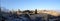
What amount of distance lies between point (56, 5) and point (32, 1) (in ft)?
1.07

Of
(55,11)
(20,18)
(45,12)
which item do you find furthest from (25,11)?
(55,11)

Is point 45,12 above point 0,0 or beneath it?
beneath

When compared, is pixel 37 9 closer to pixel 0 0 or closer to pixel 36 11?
pixel 36 11

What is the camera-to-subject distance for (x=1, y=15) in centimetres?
128

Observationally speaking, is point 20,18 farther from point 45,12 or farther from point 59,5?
point 59,5

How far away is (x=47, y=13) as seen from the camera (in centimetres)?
130

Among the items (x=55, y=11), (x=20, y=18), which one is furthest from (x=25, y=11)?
(x=55, y=11)

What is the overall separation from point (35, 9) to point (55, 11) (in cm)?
27

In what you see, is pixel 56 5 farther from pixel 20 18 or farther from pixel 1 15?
pixel 1 15

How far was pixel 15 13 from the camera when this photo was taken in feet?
4.25

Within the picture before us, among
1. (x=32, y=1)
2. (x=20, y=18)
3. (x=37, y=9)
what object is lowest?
(x=20, y=18)

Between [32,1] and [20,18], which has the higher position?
[32,1]

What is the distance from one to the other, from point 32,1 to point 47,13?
0.85 ft

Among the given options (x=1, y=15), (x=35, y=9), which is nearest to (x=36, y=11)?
(x=35, y=9)
